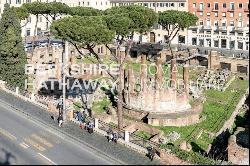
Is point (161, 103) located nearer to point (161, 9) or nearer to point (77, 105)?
point (77, 105)

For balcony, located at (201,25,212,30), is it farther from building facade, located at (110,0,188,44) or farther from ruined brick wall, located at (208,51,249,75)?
ruined brick wall, located at (208,51,249,75)

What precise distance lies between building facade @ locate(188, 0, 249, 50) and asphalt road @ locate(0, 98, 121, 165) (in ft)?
162

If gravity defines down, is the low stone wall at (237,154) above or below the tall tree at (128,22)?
below

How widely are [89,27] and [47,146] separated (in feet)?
39.5

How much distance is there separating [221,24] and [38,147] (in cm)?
5725

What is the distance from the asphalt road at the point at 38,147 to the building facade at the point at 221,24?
162 ft

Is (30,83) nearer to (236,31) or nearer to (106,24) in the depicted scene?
(106,24)

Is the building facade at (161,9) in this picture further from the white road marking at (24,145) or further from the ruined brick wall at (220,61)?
the white road marking at (24,145)

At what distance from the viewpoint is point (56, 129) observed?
37656 millimetres

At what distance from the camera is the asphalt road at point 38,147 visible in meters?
30.9

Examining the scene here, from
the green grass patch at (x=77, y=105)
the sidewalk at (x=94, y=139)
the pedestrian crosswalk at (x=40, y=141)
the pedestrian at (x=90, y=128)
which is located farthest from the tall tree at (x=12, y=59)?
the pedestrian at (x=90, y=128)

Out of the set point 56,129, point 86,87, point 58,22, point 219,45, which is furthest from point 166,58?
point 56,129

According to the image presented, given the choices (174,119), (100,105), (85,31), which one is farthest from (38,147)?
(100,105)

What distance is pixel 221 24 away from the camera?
83.1 m
